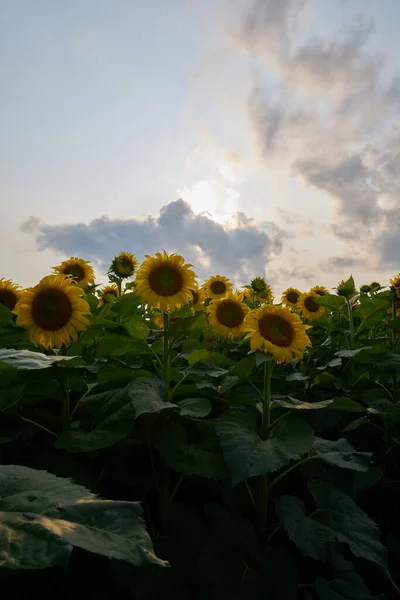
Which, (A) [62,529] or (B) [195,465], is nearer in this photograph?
(A) [62,529]

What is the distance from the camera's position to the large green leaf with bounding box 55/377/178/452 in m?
2.02

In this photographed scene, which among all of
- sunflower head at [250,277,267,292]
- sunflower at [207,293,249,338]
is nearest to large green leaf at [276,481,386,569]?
sunflower at [207,293,249,338]

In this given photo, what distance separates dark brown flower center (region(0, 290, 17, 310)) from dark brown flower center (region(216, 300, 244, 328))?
1739mm

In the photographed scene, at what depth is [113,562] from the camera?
1968 millimetres

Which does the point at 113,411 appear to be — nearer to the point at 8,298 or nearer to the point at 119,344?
the point at 119,344

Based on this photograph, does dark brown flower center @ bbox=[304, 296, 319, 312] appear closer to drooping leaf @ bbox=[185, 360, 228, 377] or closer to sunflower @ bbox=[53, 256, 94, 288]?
sunflower @ bbox=[53, 256, 94, 288]

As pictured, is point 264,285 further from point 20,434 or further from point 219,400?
point 20,434

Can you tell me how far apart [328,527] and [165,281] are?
74.8 inches

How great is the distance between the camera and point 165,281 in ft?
11.1

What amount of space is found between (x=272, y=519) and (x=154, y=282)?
173cm

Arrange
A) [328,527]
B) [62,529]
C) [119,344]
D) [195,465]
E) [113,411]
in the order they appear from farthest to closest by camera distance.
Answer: [119,344] < [113,411] < [328,527] < [195,465] < [62,529]

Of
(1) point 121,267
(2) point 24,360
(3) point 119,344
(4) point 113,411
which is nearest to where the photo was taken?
(2) point 24,360

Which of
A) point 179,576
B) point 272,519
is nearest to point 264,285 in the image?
point 272,519

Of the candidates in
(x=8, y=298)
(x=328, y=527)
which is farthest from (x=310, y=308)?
(x=328, y=527)
